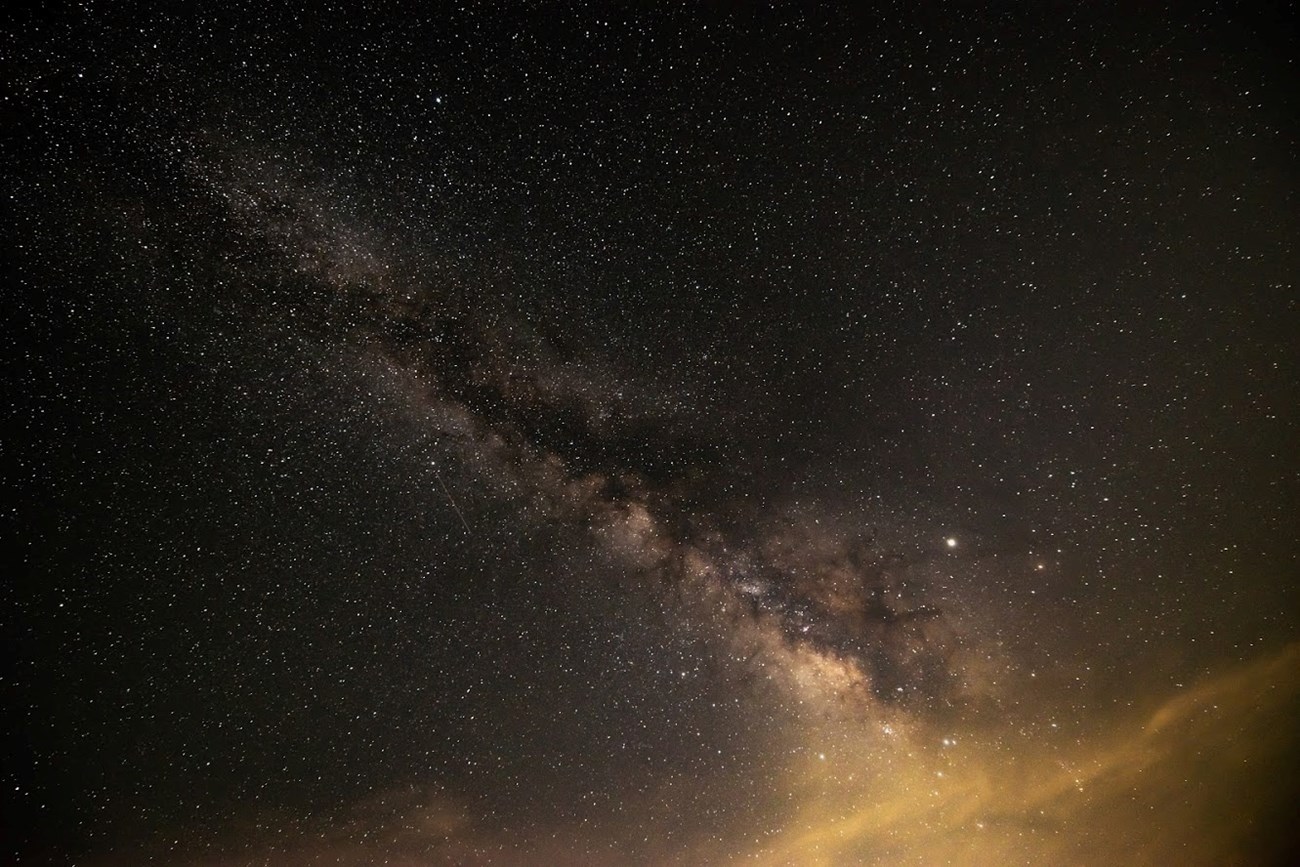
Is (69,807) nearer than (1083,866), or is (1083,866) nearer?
(69,807)

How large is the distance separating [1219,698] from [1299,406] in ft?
12.0

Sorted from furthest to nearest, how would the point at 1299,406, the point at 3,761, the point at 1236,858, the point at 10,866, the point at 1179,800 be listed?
the point at 1236,858 → the point at 10,866 → the point at 1179,800 → the point at 3,761 → the point at 1299,406

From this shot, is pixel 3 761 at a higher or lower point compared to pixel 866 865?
higher

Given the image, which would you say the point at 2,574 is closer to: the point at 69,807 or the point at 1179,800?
the point at 69,807

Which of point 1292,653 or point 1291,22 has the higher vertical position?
point 1291,22

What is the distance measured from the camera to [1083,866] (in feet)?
22.1

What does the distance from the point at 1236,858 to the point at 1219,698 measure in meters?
5.52

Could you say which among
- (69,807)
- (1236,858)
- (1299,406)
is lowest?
(1236,858)

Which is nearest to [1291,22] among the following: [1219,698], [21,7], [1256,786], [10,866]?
[21,7]

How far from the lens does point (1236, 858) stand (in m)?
7.69

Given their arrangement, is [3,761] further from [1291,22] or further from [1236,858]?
[1236,858]

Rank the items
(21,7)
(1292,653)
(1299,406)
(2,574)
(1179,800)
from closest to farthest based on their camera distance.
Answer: (21,7) → (1299,406) → (2,574) → (1292,653) → (1179,800)

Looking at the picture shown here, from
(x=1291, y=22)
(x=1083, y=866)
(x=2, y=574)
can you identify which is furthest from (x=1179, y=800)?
(x=2, y=574)

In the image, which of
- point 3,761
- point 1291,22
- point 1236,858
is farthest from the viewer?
point 1236,858
